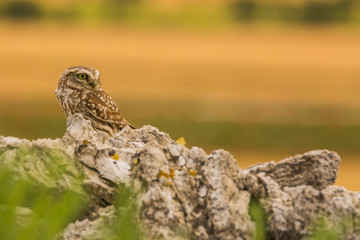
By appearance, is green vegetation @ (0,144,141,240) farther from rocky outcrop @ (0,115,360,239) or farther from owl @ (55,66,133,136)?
owl @ (55,66,133,136)

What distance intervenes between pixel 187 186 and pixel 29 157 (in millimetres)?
941

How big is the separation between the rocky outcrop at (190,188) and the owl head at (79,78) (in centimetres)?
368

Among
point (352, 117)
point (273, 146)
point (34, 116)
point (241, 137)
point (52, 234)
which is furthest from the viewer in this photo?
point (352, 117)

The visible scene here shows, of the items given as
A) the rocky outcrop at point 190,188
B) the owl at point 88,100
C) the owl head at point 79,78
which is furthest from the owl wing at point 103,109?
the rocky outcrop at point 190,188

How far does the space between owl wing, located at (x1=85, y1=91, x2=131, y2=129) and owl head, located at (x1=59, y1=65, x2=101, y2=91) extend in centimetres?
12

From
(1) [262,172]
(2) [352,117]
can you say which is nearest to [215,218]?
(1) [262,172]

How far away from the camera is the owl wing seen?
29.9 feet

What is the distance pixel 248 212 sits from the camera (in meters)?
5.39

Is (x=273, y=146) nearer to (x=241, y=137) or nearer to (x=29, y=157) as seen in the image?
(x=241, y=137)

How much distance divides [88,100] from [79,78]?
32 cm

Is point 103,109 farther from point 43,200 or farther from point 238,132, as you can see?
point 238,132

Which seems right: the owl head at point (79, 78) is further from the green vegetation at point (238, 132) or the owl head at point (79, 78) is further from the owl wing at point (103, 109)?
the green vegetation at point (238, 132)

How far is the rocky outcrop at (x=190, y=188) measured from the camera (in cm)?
514

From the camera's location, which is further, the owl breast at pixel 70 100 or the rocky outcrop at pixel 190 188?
the owl breast at pixel 70 100
